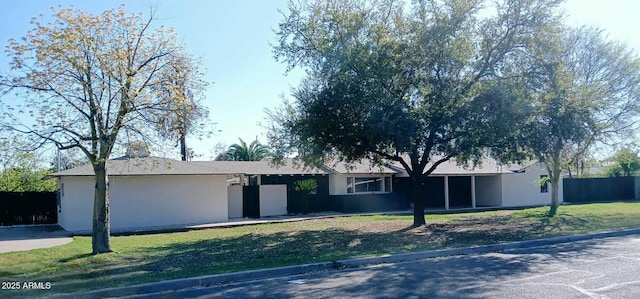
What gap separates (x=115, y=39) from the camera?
44.7 feet

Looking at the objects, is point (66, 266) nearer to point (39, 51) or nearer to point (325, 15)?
point (39, 51)

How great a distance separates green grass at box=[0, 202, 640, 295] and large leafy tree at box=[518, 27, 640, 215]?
3047 mm

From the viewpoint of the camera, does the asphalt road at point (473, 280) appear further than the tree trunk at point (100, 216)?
No

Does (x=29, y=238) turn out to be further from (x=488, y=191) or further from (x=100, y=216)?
(x=488, y=191)

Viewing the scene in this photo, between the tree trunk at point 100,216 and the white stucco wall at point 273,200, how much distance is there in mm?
13821

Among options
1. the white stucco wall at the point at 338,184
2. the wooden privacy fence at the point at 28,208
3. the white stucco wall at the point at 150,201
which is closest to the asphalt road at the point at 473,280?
the white stucco wall at the point at 150,201

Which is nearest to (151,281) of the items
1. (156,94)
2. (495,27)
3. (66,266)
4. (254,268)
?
(254,268)

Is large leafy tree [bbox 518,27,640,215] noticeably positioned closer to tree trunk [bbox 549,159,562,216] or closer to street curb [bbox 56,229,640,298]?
tree trunk [bbox 549,159,562,216]

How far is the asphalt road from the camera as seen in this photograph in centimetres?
842

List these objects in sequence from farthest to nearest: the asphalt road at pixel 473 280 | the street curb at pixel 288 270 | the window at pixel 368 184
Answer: the window at pixel 368 184
the street curb at pixel 288 270
the asphalt road at pixel 473 280

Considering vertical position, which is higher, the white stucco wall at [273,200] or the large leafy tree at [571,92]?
the large leafy tree at [571,92]

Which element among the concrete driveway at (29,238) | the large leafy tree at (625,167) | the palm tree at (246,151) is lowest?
the concrete driveway at (29,238)

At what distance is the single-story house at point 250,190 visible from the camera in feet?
72.5

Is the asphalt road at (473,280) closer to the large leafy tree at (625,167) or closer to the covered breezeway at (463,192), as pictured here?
the covered breezeway at (463,192)
